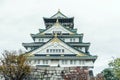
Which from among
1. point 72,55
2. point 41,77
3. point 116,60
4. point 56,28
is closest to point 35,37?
point 56,28

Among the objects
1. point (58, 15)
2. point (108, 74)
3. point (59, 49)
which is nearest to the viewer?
point (108, 74)

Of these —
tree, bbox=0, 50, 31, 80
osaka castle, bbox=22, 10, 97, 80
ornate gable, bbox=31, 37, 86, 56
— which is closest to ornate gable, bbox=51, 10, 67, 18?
osaka castle, bbox=22, 10, 97, 80

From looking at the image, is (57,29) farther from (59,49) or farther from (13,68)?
(13,68)

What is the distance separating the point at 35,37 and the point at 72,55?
8.43m

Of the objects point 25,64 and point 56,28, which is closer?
point 25,64

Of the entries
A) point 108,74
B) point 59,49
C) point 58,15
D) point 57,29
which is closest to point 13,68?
point 108,74

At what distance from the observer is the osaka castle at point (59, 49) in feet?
210

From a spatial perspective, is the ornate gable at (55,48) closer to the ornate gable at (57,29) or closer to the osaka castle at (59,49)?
the osaka castle at (59,49)

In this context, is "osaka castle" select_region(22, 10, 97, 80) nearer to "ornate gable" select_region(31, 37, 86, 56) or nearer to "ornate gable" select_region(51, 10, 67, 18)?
"ornate gable" select_region(31, 37, 86, 56)

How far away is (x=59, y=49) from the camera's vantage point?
65.4 m

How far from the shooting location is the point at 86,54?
2532 inches

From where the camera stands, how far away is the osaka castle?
2520 inches

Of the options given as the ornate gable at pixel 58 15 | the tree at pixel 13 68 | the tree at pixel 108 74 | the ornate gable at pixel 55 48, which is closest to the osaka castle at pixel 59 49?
the ornate gable at pixel 55 48

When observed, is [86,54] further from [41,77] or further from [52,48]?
[41,77]
